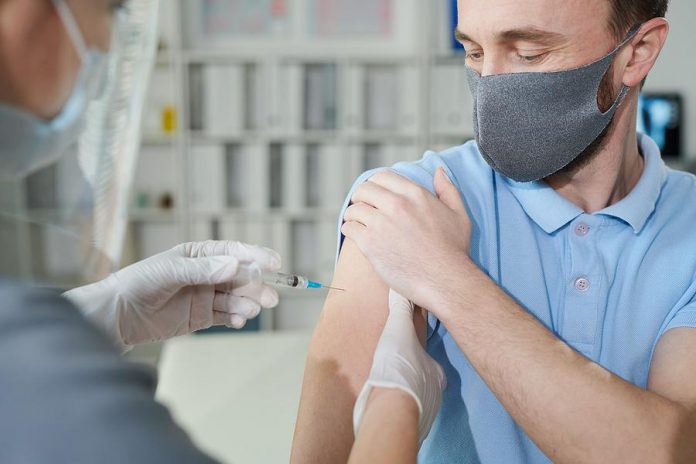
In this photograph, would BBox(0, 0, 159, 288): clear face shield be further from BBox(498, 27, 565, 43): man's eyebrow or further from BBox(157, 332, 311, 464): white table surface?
BBox(157, 332, 311, 464): white table surface

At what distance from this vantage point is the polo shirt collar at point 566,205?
111 cm

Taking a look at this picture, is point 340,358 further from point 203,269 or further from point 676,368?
point 676,368

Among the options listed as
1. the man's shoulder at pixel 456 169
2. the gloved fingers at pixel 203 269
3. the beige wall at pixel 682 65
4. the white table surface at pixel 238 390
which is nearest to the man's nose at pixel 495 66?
the man's shoulder at pixel 456 169

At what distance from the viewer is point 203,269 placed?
945 mm

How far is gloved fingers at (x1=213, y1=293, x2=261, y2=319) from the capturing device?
1010mm

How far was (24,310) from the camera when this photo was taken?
476mm

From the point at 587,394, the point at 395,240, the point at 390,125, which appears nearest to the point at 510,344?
the point at 587,394

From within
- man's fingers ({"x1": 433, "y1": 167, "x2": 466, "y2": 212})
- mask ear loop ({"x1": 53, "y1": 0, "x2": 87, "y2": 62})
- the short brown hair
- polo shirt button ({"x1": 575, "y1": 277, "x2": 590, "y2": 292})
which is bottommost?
polo shirt button ({"x1": 575, "y1": 277, "x2": 590, "y2": 292})

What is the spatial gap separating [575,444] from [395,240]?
1.15 feet

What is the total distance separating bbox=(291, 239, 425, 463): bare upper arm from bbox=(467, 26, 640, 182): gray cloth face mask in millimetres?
286

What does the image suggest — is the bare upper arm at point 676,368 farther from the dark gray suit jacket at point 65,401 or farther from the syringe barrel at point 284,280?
the dark gray suit jacket at point 65,401

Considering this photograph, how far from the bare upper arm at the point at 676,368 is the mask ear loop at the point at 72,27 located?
0.82 metres

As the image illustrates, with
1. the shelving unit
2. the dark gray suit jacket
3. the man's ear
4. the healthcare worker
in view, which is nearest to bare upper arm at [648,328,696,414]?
the healthcare worker

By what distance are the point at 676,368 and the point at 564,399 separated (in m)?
0.21
